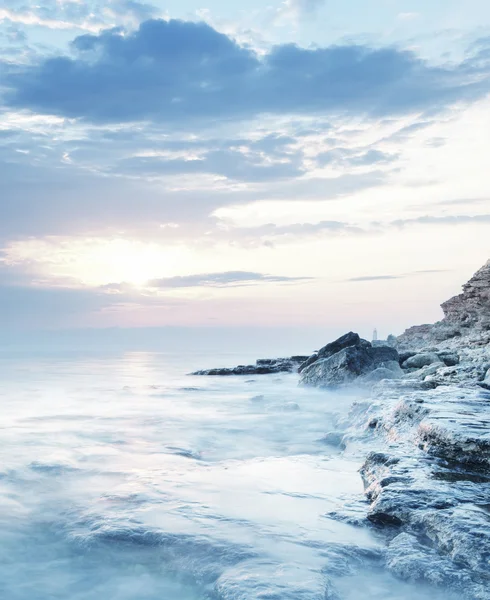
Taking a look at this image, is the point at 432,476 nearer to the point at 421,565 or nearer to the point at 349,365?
the point at 421,565

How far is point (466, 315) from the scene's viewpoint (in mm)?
27203

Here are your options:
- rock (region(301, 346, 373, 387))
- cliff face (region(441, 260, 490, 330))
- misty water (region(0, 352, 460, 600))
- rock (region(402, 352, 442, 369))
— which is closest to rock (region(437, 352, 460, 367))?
rock (region(402, 352, 442, 369))

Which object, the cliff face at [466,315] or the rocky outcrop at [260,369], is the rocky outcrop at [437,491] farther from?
the cliff face at [466,315]

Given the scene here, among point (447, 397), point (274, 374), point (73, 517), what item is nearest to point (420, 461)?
point (447, 397)

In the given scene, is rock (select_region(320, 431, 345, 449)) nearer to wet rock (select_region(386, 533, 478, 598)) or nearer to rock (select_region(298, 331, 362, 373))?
wet rock (select_region(386, 533, 478, 598))

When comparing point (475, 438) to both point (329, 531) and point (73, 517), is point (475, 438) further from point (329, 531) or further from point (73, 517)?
point (73, 517)

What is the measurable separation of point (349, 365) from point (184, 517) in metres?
11.3

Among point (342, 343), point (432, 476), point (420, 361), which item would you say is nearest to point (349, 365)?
point (420, 361)

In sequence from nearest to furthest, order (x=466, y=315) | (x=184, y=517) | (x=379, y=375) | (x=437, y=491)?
(x=437, y=491)
(x=184, y=517)
(x=379, y=375)
(x=466, y=315)

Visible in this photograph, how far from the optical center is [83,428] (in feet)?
32.3

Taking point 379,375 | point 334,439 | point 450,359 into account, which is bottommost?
point 334,439

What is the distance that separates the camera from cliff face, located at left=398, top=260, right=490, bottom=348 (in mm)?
25891

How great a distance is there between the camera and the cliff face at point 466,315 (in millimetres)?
25891

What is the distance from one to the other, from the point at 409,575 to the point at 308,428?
6042mm
